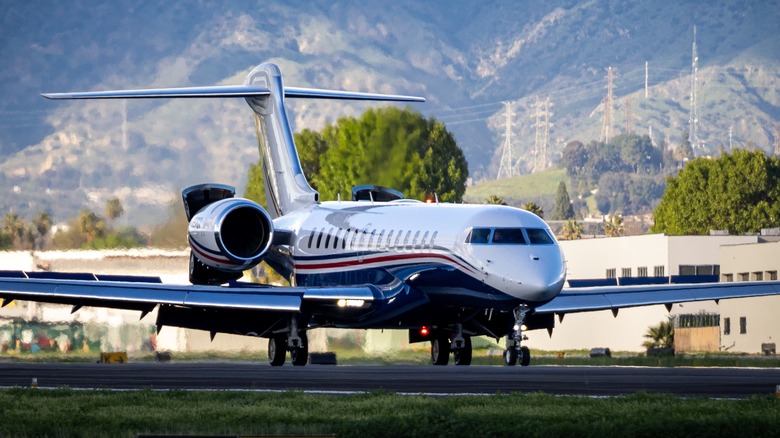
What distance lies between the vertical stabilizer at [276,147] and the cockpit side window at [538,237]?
1355cm

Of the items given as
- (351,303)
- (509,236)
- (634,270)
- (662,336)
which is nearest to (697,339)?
(662,336)

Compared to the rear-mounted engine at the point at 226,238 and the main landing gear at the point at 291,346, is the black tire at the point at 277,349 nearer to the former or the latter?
the main landing gear at the point at 291,346

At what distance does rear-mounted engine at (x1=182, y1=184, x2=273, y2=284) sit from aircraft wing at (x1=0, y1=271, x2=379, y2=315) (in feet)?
6.63

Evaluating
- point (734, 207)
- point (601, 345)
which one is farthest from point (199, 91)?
point (734, 207)

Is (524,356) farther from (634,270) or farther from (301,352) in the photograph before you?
(634,270)

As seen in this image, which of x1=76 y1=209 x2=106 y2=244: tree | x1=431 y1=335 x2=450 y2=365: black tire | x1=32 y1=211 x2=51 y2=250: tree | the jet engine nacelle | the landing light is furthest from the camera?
x1=32 y1=211 x2=51 y2=250: tree

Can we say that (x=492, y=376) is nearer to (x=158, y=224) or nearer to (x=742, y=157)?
(x=158, y=224)

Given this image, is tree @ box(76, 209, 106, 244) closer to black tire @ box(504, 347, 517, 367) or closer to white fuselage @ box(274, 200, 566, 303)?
white fuselage @ box(274, 200, 566, 303)

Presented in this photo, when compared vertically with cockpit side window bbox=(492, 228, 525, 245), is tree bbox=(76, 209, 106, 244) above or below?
above

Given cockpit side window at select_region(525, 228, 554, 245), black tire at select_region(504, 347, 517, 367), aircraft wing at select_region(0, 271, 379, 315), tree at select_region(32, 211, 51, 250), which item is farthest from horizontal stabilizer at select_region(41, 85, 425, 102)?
tree at select_region(32, 211, 51, 250)

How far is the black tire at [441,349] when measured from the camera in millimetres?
42000

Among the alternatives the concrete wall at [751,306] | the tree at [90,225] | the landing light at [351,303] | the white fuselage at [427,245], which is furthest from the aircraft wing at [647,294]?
the concrete wall at [751,306]

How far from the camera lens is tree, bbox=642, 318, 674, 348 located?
78062 millimetres

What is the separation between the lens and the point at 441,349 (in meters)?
42.1
